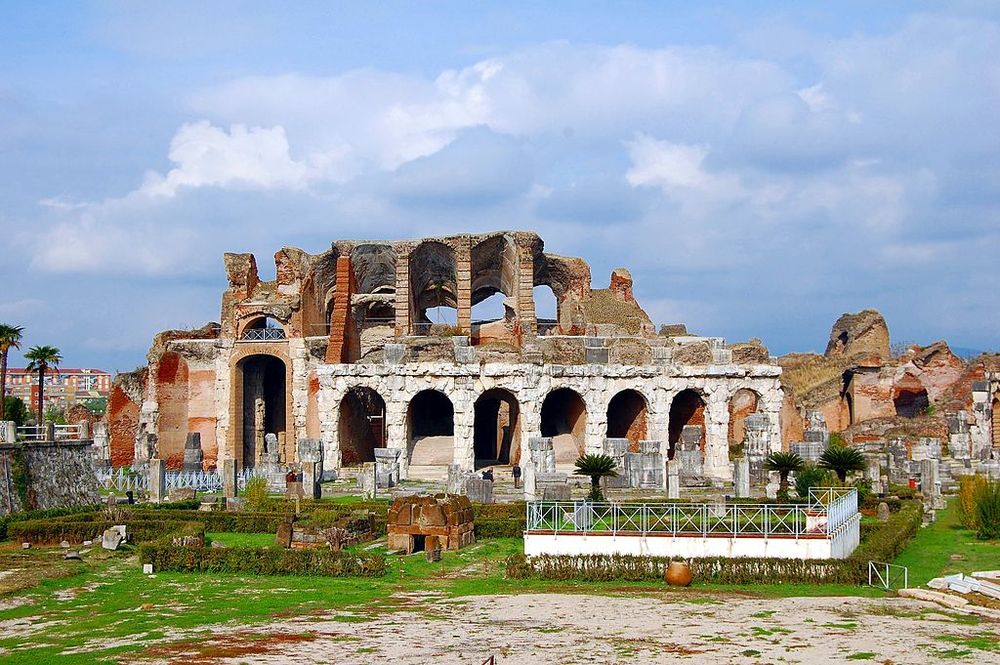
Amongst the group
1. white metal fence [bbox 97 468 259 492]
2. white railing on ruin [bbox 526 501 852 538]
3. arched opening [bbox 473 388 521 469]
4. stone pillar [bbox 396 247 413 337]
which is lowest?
white railing on ruin [bbox 526 501 852 538]

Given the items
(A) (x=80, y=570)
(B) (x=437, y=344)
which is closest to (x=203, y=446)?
(B) (x=437, y=344)

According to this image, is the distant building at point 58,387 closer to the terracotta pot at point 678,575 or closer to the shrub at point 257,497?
the shrub at point 257,497

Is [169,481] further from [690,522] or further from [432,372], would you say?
[690,522]

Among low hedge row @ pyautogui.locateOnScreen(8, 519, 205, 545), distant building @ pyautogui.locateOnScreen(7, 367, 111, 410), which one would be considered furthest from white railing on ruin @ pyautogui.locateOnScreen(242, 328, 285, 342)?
distant building @ pyautogui.locateOnScreen(7, 367, 111, 410)

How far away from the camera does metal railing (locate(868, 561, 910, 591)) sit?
22.1 metres

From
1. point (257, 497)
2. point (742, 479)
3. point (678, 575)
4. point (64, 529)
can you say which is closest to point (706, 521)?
point (678, 575)

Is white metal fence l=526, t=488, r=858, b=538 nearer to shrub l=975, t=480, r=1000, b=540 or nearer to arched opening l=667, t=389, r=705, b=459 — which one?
shrub l=975, t=480, r=1000, b=540

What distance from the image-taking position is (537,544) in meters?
24.3

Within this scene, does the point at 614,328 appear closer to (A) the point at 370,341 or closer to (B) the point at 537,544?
(A) the point at 370,341

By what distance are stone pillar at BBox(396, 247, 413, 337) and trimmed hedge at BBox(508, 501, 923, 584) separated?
110 ft

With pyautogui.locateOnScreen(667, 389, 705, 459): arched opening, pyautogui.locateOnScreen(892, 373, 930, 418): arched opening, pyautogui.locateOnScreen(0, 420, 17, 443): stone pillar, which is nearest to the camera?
pyautogui.locateOnScreen(0, 420, 17, 443): stone pillar

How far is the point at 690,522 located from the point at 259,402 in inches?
1460

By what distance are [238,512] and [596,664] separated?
19504mm

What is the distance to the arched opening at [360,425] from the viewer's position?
52.9 meters
